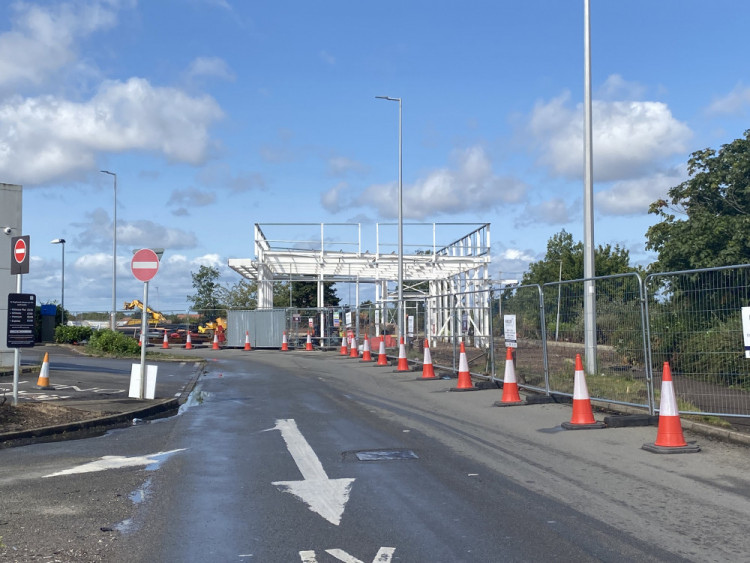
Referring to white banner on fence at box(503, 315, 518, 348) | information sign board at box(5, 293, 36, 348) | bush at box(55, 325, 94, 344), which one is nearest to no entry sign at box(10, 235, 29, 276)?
information sign board at box(5, 293, 36, 348)

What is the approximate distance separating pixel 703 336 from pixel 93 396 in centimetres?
1100

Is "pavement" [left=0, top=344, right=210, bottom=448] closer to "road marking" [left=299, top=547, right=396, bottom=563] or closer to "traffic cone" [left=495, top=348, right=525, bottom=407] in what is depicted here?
"traffic cone" [left=495, top=348, right=525, bottom=407]

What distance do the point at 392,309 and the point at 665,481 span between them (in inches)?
767

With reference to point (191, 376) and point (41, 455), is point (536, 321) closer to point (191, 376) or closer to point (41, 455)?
point (41, 455)

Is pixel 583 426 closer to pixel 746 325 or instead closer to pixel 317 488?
pixel 746 325

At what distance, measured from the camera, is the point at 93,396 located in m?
15.2

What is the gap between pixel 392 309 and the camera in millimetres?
26875

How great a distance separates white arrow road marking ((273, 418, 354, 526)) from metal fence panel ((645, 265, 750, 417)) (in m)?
4.74

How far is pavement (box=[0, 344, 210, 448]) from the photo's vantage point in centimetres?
1123

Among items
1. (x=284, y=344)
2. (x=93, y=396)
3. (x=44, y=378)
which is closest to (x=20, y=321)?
(x=93, y=396)

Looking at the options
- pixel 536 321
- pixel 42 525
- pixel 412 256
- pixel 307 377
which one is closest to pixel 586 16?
pixel 536 321

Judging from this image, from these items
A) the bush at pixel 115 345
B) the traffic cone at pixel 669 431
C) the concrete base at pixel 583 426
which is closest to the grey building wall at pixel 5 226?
the bush at pixel 115 345

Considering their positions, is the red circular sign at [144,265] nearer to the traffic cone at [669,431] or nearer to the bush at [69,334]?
the traffic cone at [669,431]

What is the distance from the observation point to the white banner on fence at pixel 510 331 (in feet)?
48.8
